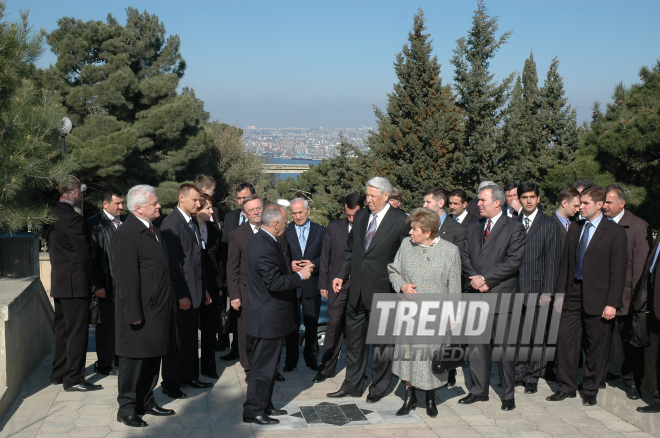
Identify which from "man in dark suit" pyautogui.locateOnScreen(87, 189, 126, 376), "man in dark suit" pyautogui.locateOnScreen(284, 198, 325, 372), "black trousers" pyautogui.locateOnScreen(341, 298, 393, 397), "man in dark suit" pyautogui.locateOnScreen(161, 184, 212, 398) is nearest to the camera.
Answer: "man in dark suit" pyautogui.locateOnScreen(161, 184, 212, 398)

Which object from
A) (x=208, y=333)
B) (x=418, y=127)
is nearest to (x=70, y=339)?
(x=208, y=333)

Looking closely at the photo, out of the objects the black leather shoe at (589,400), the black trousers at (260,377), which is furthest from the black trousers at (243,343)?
the black leather shoe at (589,400)

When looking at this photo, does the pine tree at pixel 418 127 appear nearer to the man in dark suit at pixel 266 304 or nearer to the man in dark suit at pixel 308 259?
the man in dark suit at pixel 308 259

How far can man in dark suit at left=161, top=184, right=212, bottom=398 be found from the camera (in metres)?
5.56

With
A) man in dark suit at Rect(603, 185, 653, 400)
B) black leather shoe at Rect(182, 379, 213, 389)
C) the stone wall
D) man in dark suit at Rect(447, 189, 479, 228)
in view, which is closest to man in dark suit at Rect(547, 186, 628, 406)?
man in dark suit at Rect(603, 185, 653, 400)

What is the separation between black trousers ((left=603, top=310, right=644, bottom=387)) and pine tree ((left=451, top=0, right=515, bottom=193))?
21650 mm

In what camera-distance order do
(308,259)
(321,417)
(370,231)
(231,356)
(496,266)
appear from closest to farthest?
(321,417) → (496,266) → (370,231) → (308,259) → (231,356)

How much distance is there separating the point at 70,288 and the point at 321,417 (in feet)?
9.02

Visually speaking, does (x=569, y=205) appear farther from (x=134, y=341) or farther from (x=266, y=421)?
(x=134, y=341)

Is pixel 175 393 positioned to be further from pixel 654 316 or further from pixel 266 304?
pixel 654 316

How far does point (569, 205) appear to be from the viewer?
651 cm

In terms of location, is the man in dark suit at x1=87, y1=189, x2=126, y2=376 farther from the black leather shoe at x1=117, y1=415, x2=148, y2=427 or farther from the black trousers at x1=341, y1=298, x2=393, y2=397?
the black trousers at x1=341, y1=298, x2=393, y2=397

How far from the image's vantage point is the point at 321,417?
5.15m

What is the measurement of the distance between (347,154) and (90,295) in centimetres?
2498
